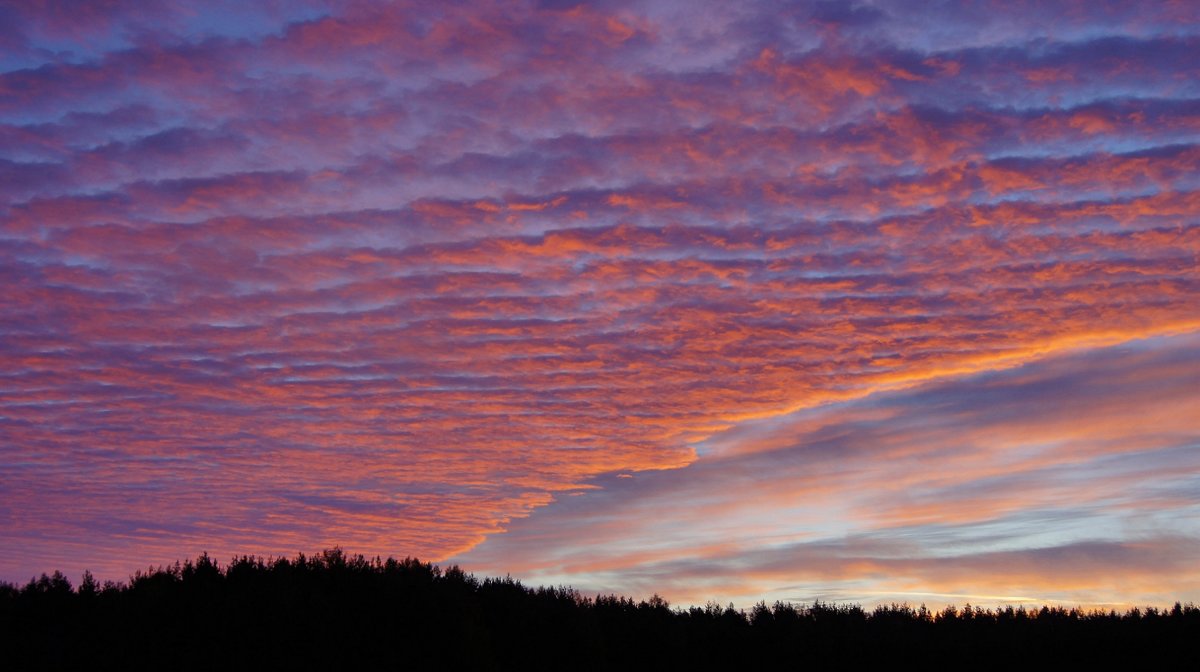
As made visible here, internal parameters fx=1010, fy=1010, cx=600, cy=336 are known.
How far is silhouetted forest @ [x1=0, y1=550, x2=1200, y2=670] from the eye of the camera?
20062mm

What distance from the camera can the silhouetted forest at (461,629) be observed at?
20.1 m

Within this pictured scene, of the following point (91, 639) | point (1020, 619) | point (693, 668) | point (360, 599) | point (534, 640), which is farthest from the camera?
point (1020, 619)

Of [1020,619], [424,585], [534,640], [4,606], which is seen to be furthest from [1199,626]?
[4,606]

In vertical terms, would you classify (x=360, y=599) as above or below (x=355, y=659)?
above

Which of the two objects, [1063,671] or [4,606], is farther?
[1063,671]

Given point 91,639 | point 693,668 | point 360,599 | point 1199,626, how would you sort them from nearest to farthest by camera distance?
point 91,639, point 360,599, point 693,668, point 1199,626

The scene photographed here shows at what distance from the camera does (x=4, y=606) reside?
2109 cm

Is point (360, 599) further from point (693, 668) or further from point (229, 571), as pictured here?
point (693, 668)

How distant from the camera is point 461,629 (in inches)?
882

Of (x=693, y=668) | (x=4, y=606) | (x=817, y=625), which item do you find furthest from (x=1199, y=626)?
(x=4, y=606)

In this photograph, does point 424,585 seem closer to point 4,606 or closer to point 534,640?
point 534,640

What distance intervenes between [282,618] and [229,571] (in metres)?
3.53

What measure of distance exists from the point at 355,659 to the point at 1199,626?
2556 cm

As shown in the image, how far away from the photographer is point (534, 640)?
25453 millimetres
